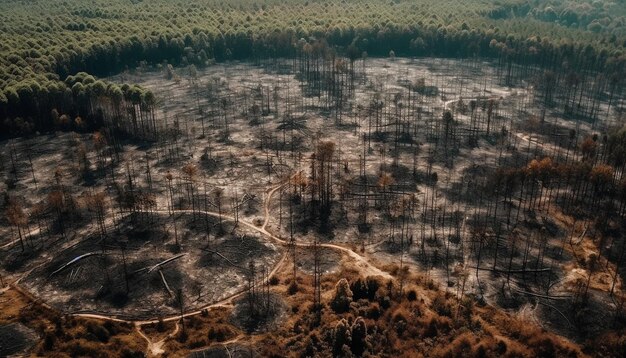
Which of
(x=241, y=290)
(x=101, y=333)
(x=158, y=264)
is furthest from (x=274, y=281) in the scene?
(x=101, y=333)

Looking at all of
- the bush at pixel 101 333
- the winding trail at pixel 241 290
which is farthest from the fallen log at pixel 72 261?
the bush at pixel 101 333

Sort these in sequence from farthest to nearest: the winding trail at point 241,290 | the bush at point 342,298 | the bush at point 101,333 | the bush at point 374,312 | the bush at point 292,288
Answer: the bush at point 292,288
the bush at point 342,298
the bush at point 374,312
the winding trail at point 241,290
the bush at point 101,333

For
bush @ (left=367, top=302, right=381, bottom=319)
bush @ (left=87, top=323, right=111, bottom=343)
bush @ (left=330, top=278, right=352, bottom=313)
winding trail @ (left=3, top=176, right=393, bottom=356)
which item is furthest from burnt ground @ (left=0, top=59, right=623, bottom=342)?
bush @ (left=367, top=302, right=381, bottom=319)

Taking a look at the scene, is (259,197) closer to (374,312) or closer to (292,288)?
(292,288)

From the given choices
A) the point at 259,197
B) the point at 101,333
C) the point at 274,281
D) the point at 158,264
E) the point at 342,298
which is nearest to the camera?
the point at 101,333

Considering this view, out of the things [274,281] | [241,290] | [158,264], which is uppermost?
[158,264]

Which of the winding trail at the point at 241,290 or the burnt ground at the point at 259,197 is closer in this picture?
the winding trail at the point at 241,290

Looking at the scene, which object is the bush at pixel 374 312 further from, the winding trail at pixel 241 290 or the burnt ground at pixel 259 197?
the burnt ground at pixel 259 197

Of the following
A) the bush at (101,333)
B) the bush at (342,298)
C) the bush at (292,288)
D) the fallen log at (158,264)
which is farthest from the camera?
the fallen log at (158,264)

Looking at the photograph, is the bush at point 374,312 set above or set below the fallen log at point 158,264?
below

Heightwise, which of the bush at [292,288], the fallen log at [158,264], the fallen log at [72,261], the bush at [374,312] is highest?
the fallen log at [72,261]

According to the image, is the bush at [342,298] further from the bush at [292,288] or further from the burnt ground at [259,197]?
the burnt ground at [259,197]

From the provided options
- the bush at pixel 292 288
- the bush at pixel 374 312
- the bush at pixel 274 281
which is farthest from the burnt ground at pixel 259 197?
the bush at pixel 374 312

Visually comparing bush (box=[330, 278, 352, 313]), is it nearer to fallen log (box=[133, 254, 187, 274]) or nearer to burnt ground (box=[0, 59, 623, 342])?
burnt ground (box=[0, 59, 623, 342])
